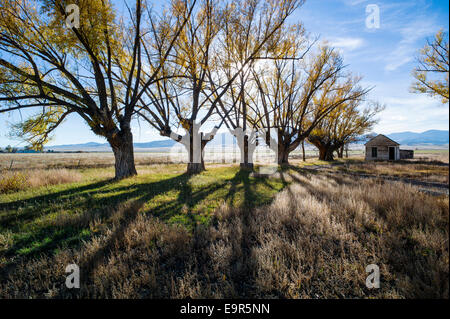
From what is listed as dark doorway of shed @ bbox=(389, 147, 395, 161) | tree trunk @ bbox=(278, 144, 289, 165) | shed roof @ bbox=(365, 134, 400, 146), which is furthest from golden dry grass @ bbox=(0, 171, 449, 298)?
shed roof @ bbox=(365, 134, 400, 146)

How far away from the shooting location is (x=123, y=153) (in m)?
10.2

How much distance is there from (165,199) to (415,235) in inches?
247

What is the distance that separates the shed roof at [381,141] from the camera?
29.5m

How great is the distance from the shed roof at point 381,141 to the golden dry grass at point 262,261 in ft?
119

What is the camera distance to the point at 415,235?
8.57 feet

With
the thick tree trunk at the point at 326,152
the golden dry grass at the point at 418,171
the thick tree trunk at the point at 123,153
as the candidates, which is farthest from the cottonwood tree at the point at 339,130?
the thick tree trunk at the point at 123,153

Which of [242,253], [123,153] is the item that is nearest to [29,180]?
[123,153]

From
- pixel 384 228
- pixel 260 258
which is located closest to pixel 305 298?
pixel 260 258

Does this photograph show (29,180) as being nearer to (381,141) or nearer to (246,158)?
(246,158)

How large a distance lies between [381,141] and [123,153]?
40766 mm

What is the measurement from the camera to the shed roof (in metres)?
29.5

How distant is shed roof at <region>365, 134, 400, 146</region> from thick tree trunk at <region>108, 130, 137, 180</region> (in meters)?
39.8

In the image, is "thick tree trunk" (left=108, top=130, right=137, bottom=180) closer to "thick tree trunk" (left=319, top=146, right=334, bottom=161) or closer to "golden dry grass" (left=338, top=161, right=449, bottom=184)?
"golden dry grass" (left=338, top=161, right=449, bottom=184)
